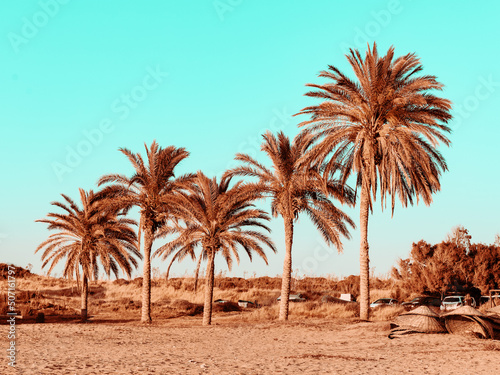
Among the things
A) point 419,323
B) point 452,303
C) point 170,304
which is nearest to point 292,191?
point 419,323

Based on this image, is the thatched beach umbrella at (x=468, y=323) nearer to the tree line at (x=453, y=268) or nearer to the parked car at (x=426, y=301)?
the parked car at (x=426, y=301)

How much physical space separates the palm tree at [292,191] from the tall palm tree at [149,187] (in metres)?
3.46

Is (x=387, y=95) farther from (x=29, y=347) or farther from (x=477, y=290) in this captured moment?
(x=477, y=290)

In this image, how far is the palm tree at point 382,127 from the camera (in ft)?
76.7

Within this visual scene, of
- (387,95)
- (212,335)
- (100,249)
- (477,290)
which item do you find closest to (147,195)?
(100,249)

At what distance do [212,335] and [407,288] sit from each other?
28605 millimetres

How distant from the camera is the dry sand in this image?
11.7 metres

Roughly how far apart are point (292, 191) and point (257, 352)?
13.2 metres

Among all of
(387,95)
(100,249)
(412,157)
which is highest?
(387,95)

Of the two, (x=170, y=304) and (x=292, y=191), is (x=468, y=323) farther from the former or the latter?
(x=170, y=304)

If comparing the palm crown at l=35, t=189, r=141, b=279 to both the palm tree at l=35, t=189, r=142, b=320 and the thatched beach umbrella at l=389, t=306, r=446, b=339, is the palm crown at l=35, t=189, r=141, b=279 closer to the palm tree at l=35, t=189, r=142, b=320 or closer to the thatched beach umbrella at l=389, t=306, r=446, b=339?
the palm tree at l=35, t=189, r=142, b=320

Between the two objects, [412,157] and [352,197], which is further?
[352,197]

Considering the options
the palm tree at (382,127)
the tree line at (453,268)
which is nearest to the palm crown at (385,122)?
the palm tree at (382,127)

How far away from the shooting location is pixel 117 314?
40.6 meters
